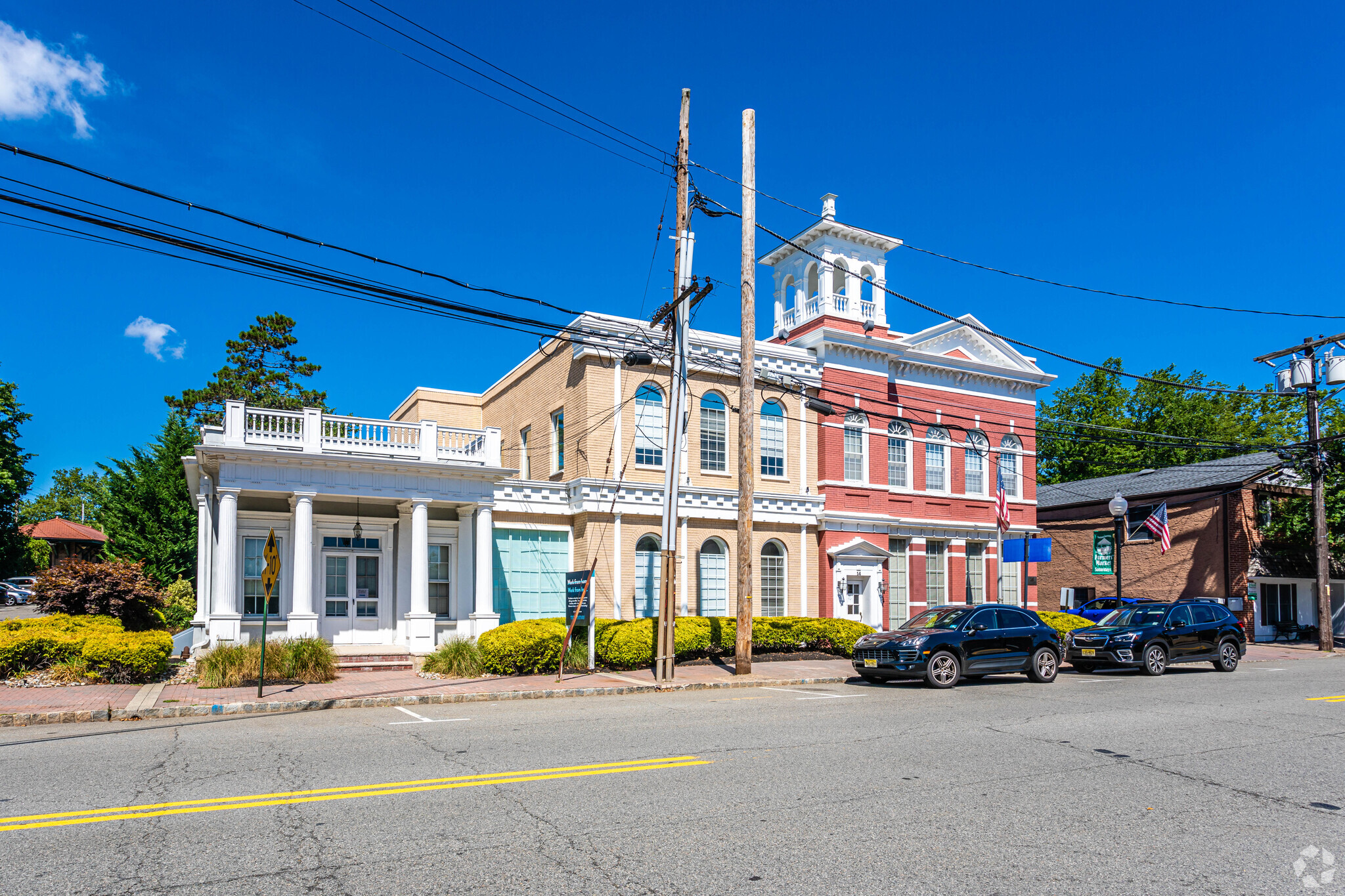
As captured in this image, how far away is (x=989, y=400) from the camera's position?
32.1 m

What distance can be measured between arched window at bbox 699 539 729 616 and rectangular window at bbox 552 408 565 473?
15.7 feet

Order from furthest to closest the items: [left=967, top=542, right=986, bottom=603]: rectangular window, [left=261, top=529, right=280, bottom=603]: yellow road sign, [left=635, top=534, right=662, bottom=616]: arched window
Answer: [left=967, top=542, right=986, bottom=603]: rectangular window
[left=635, top=534, right=662, bottom=616]: arched window
[left=261, top=529, right=280, bottom=603]: yellow road sign

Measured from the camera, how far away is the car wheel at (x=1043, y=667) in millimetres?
18719

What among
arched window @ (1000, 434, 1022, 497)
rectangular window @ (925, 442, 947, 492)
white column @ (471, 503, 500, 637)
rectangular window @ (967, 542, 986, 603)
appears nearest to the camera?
white column @ (471, 503, 500, 637)

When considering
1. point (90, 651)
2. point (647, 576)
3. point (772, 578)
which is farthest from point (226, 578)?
point (772, 578)

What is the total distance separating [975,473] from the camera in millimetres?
31844

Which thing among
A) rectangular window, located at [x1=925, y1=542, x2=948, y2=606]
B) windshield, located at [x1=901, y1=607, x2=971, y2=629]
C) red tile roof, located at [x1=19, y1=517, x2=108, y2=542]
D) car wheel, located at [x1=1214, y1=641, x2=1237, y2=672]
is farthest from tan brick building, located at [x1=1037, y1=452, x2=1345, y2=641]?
red tile roof, located at [x1=19, y1=517, x2=108, y2=542]

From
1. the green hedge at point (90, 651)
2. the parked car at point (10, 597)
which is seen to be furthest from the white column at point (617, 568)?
the parked car at point (10, 597)

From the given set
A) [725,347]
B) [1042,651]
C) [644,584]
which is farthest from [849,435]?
[1042,651]

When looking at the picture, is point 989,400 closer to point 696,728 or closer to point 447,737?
point 696,728

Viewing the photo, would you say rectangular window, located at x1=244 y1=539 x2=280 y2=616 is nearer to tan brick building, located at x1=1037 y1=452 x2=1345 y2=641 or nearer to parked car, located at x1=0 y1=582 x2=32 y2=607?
tan brick building, located at x1=1037 y1=452 x2=1345 y2=641

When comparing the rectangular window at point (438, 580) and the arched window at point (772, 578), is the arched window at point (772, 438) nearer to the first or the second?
the arched window at point (772, 578)

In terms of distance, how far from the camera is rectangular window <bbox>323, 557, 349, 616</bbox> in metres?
22.7

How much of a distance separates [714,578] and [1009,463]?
12.9m
